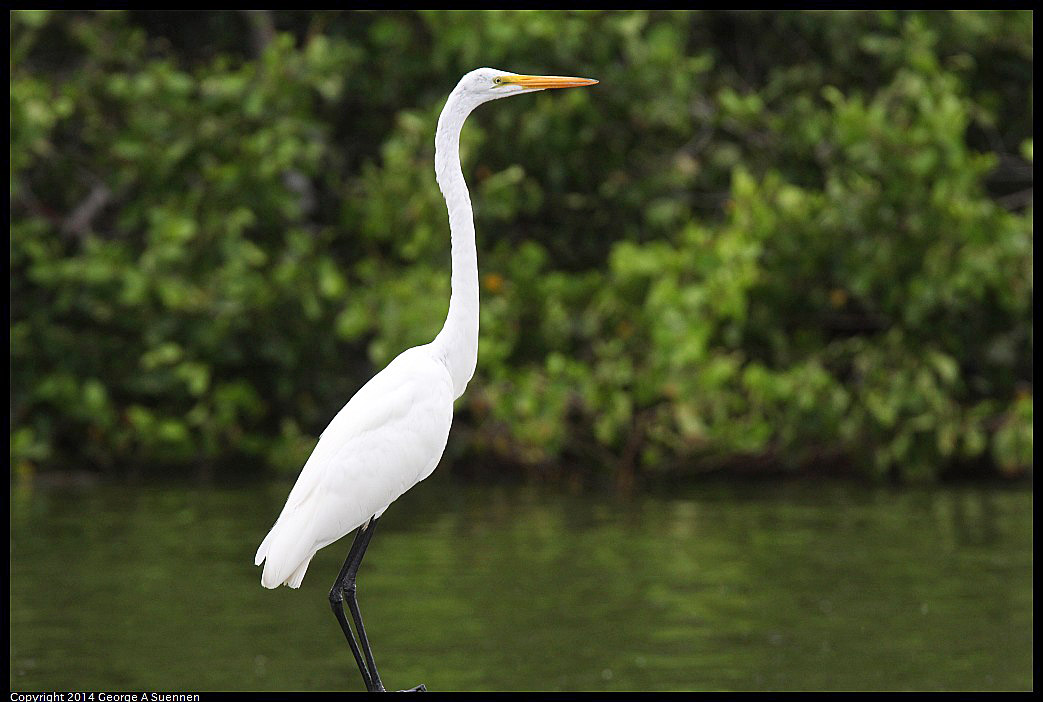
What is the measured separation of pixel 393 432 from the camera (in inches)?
168

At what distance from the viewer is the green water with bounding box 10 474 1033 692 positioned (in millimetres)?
7004

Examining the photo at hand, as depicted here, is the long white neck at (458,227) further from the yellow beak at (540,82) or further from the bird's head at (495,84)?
the yellow beak at (540,82)

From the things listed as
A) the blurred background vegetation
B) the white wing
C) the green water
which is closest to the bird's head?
the white wing

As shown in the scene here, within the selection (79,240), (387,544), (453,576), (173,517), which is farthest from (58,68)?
(453,576)

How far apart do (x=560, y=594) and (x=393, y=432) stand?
435cm

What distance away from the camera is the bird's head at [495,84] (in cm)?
430

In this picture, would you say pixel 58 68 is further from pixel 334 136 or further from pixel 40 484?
pixel 40 484

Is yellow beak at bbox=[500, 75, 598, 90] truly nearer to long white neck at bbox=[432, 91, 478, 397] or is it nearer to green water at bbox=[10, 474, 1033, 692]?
long white neck at bbox=[432, 91, 478, 397]

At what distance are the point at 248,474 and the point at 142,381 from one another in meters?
1.46

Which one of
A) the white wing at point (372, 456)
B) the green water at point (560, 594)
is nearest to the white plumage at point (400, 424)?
the white wing at point (372, 456)

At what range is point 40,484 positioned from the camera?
12.0m

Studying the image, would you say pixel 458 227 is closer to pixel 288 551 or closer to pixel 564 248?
pixel 288 551

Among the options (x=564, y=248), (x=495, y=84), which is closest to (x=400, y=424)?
(x=495, y=84)

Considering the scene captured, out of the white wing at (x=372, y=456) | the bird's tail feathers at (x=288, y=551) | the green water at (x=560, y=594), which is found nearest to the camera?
the bird's tail feathers at (x=288, y=551)
